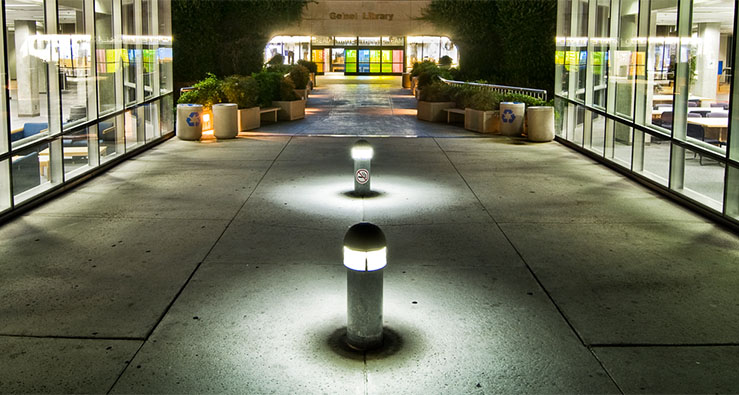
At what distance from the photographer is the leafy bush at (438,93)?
23.9m

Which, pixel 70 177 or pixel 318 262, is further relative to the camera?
pixel 70 177

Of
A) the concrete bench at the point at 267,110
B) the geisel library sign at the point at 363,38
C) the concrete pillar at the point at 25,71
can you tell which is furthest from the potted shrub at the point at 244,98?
the geisel library sign at the point at 363,38

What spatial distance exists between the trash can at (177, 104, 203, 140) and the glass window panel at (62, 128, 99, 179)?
4748 mm

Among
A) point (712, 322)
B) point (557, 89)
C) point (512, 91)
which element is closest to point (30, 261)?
point (712, 322)

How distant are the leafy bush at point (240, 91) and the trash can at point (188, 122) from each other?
2.07 meters

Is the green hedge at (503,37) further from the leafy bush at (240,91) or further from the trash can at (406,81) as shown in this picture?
the trash can at (406,81)

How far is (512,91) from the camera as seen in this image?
72.5ft

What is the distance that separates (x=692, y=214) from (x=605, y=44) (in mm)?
6046

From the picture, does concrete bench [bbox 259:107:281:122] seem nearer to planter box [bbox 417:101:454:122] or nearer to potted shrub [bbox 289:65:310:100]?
planter box [bbox 417:101:454:122]

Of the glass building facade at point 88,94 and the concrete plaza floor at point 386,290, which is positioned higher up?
the glass building facade at point 88,94

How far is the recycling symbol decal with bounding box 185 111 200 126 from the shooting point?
60.2ft

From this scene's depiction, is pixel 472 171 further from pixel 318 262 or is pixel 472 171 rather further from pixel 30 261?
pixel 30 261

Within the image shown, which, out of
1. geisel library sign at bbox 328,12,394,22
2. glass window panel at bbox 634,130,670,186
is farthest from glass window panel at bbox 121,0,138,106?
geisel library sign at bbox 328,12,394,22

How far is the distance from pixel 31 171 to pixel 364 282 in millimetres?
8104
